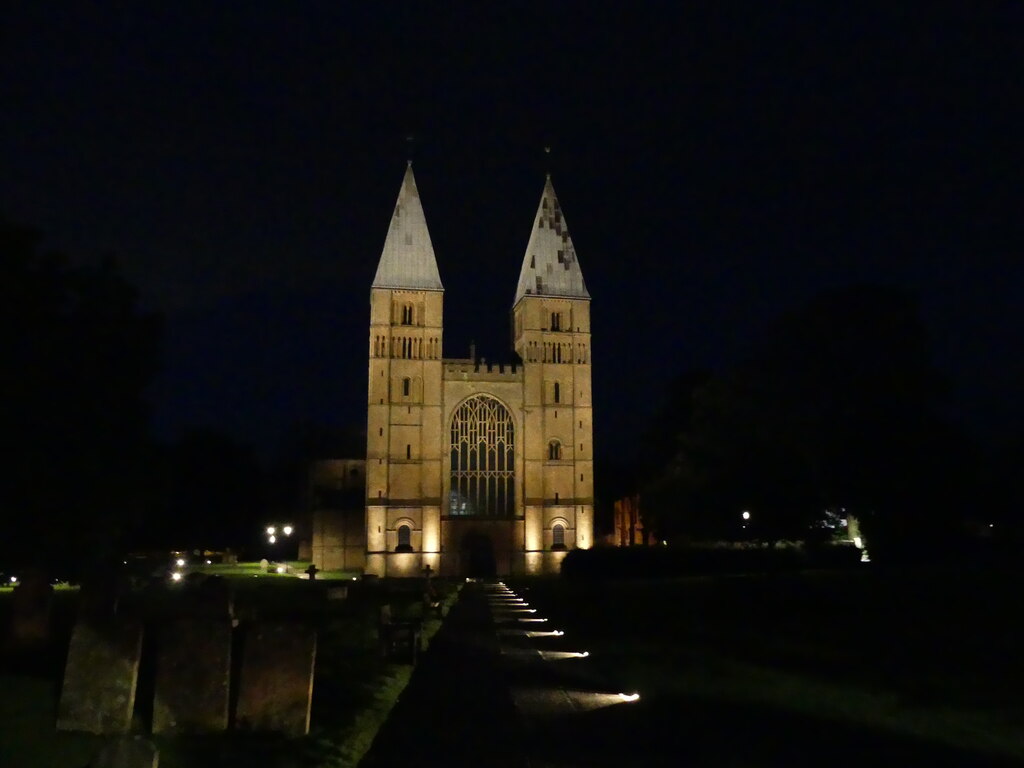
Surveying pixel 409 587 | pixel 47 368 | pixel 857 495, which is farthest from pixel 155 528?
pixel 47 368

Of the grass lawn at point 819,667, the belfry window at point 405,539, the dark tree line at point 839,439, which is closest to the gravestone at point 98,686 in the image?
the grass lawn at point 819,667

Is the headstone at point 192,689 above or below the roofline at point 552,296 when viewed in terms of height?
below

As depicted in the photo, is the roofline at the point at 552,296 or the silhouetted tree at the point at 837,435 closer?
the silhouetted tree at the point at 837,435

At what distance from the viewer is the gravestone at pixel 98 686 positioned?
8992 millimetres

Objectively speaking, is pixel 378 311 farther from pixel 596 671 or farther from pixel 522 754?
pixel 522 754

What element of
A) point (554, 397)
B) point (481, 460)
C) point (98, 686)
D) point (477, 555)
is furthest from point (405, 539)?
→ point (98, 686)

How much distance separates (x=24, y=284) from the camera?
13719 mm

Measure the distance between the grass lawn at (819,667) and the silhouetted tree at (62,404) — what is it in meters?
7.99

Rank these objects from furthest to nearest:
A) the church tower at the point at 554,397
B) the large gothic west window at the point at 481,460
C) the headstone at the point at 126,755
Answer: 1. the large gothic west window at the point at 481,460
2. the church tower at the point at 554,397
3. the headstone at the point at 126,755

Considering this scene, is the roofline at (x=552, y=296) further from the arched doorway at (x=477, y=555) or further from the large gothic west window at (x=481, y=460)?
the arched doorway at (x=477, y=555)

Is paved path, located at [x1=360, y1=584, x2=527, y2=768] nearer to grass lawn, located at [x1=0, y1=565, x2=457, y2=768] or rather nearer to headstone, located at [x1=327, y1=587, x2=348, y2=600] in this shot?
grass lawn, located at [x1=0, y1=565, x2=457, y2=768]

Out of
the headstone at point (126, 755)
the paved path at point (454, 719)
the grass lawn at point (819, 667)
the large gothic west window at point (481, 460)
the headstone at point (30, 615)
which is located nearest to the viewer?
the headstone at point (126, 755)

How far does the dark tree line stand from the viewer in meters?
36.4

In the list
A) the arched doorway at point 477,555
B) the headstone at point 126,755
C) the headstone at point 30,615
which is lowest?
the headstone at point 126,755
